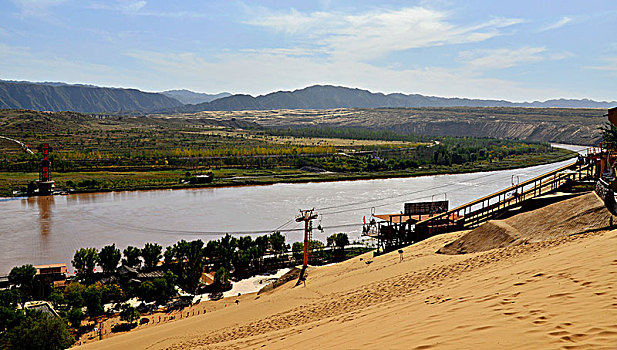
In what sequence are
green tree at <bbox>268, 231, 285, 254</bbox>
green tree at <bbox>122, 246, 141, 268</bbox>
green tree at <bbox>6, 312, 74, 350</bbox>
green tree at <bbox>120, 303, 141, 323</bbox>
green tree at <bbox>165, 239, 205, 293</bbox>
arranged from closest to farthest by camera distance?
green tree at <bbox>6, 312, 74, 350</bbox> → green tree at <bbox>120, 303, 141, 323</bbox> → green tree at <bbox>165, 239, 205, 293</bbox> → green tree at <bbox>122, 246, 141, 268</bbox> → green tree at <bbox>268, 231, 285, 254</bbox>

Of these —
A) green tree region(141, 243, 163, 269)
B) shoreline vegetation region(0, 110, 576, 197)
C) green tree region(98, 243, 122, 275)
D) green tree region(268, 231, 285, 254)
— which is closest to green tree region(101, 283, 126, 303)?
green tree region(98, 243, 122, 275)

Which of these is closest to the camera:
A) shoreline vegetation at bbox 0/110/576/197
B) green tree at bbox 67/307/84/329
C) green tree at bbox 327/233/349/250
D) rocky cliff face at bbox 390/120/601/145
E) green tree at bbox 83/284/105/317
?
green tree at bbox 67/307/84/329

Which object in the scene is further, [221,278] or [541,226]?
[221,278]

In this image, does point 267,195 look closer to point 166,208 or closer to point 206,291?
point 166,208

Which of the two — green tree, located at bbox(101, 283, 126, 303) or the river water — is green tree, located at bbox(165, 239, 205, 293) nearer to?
green tree, located at bbox(101, 283, 126, 303)

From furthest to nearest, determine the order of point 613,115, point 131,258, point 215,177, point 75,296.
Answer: point 215,177
point 131,258
point 75,296
point 613,115

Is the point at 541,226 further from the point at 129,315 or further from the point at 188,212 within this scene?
the point at 188,212

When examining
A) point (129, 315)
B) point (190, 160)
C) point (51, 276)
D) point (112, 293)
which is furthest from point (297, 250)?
point (190, 160)

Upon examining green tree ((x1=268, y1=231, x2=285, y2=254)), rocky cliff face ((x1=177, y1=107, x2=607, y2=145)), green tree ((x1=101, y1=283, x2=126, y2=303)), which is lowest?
green tree ((x1=101, y1=283, x2=126, y2=303))
